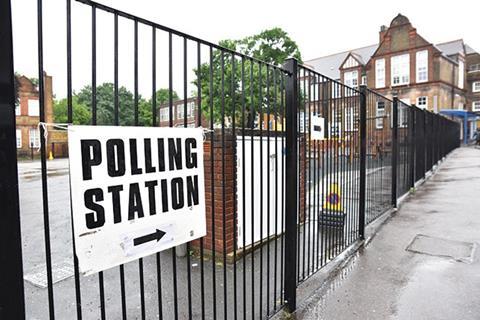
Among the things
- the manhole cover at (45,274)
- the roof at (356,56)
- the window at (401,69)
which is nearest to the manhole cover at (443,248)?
the manhole cover at (45,274)

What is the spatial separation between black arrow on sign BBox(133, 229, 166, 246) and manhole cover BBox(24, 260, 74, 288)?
8.54 ft

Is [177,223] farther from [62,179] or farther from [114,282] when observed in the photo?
[62,179]

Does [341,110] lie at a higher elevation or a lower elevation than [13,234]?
higher

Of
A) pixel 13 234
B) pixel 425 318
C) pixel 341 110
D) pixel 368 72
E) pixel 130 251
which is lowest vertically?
pixel 425 318

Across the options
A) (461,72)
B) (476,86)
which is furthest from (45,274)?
(476,86)

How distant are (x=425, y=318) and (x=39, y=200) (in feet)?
30.8

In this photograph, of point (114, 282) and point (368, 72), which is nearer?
point (114, 282)

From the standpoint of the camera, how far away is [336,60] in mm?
42344

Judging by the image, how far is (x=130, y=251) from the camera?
1.73m

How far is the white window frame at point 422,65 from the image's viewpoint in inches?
1320

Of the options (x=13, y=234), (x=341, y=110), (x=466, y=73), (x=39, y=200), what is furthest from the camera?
(x=466, y=73)

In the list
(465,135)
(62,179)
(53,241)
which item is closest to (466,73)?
(465,135)

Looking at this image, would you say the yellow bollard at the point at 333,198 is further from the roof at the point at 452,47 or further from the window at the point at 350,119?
the roof at the point at 452,47

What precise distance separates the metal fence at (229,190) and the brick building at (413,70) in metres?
31.3
